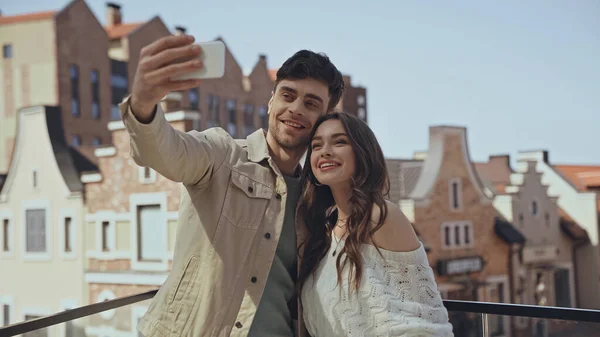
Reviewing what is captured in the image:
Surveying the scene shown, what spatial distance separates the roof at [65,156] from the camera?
67.5 feet

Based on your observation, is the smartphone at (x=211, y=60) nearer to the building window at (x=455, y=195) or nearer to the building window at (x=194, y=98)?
the building window at (x=455, y=195)

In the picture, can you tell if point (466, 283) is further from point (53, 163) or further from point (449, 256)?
point (53, 163)

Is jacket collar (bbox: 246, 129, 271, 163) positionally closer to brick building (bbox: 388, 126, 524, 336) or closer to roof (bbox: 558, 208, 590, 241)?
brick building (bbox: 388, 126, 524, 336)

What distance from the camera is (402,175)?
902 inches

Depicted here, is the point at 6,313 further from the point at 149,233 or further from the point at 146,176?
the point at 146,176

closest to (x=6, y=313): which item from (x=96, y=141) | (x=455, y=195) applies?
(x=96, y=141)

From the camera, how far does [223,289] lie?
2.22 m

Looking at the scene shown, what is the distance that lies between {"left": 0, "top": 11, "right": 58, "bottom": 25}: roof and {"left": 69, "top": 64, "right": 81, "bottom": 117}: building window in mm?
1971

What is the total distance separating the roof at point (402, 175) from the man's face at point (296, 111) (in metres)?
19.2

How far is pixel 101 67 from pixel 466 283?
14.9m

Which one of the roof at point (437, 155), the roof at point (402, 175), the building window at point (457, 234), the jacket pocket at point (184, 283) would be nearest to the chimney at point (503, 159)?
the roof at point (402, 175)

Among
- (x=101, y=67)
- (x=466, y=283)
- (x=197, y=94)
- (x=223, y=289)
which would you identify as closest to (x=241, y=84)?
(x=197, y=94)

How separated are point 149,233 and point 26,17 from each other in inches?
434

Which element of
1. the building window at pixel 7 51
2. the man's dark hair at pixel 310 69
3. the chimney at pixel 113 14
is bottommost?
the man's dark hair at pixel 310 69
